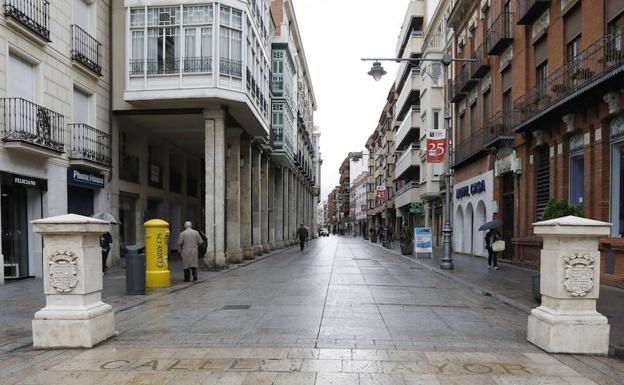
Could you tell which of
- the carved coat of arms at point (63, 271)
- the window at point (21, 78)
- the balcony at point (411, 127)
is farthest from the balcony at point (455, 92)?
the carved coat of arms at point (63, 271)

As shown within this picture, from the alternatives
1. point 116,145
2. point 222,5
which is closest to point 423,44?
point 222,5

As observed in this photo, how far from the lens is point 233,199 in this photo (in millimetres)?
23328

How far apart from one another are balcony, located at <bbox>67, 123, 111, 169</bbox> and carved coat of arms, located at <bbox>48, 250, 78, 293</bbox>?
11.7m

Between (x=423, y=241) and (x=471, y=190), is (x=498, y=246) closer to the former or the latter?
(x=423, y=241)

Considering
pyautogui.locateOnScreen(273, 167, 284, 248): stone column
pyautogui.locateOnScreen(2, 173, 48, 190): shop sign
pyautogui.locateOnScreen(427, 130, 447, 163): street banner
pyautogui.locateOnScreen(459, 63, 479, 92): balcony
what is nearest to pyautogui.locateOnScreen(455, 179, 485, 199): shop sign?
pyautogui.locateOnScreen(459, 63, 479, 92): balcony

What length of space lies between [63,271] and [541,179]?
1670 centimetres

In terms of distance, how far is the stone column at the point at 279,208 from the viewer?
39031mm

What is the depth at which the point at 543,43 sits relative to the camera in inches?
739

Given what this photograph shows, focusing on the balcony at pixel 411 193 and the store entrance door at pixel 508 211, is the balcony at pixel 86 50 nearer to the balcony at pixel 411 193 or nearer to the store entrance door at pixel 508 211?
the store entrance door at pixel 508 211

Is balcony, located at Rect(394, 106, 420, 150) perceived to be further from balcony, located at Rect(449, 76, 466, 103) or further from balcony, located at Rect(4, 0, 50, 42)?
balcony, located at Rect(4, 0, 50, 42)

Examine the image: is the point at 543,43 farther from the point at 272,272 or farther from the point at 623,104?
the point at 272,272

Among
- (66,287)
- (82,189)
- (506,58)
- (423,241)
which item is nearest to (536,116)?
(506,58)

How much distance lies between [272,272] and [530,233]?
9.55 m

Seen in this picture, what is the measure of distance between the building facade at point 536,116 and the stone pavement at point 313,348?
16.2 ft
